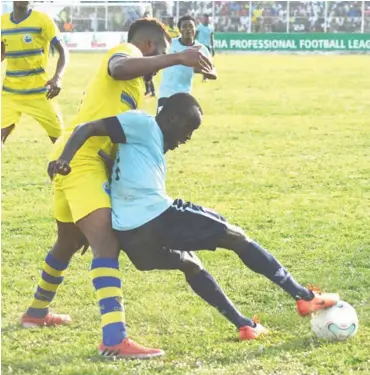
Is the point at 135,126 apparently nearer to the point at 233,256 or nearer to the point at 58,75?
the point at 233,256

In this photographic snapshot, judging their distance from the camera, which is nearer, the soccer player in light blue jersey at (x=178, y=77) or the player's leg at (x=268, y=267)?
the player's leg at (x=268, y=267)

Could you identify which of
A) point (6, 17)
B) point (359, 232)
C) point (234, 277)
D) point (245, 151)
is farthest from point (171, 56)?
point (245, 151)

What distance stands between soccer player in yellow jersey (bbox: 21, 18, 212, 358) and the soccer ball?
2.91 ft

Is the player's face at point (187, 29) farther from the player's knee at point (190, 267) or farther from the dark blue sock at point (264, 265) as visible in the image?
the dark blue sock at point (264, 265)

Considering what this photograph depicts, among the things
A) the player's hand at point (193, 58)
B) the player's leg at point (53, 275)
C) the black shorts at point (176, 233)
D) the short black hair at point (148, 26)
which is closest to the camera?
the player's hand at point (193, 58)

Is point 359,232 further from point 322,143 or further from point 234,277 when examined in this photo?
point 322,143

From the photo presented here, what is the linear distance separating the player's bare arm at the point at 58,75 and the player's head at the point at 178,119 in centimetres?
368

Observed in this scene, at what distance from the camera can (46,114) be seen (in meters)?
9.01

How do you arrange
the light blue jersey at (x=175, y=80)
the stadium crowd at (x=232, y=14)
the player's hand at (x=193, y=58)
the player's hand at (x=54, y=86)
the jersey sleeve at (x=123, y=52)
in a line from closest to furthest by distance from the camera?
the player's hand at (x=193, y=58) < the jersey sleeve at (x=123, y=52) < the player's hand at (x=54, y=86) < the light blue jersey at (x=175, y=80) < the stadium crowd at (x=232, y=14)

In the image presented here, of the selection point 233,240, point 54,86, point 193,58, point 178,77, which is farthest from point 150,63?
point 178,77

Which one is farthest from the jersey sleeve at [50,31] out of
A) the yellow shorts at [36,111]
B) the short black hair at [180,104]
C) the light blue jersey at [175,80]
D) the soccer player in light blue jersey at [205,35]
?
the soccer player in light blue jersey at [205,35]

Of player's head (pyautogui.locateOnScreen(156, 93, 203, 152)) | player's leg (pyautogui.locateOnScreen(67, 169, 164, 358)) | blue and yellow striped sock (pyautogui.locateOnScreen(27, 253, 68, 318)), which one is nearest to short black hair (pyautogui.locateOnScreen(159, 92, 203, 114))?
player's head (pyautogui.locateOnScreen(156, 93, 203, 152))

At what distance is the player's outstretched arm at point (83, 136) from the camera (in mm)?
4750

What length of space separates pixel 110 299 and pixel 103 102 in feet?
3.59
